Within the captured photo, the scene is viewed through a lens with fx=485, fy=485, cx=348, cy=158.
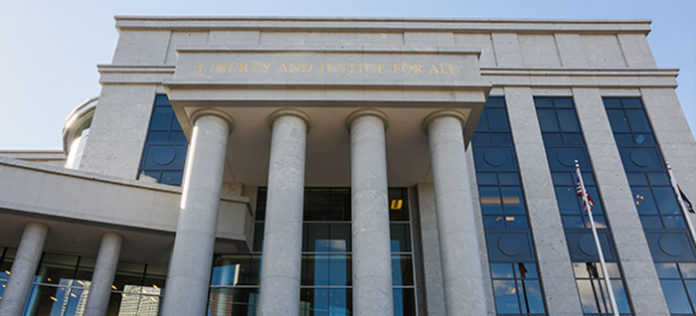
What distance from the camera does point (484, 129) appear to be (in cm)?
2644

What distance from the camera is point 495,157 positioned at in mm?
25609

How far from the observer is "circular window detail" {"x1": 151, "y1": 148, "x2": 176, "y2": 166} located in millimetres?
25141

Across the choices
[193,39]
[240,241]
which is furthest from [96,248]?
[193,39]

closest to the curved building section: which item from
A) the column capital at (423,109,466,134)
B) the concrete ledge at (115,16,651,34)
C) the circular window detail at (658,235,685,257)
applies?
the concrete ledge at (115,16,651,34)

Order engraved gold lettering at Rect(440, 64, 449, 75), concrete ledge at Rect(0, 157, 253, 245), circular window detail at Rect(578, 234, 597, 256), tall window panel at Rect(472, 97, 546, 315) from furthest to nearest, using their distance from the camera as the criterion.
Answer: circular window detail at Rect(578, 234, 597, 256), tall window panel at Rect(472, 97, 546, 315), engraved gold lettering at Rect(440, 64, 449, 75), concrete ledge at Rect(0, 157, 253, 245)

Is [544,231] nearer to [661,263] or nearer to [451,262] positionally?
[661,263]

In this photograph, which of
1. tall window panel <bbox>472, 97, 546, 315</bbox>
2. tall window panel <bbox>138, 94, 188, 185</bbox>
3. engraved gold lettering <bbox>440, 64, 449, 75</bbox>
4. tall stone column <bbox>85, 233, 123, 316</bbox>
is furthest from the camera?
tall window panel <bbox>138, 94, 188, 185</bbox>

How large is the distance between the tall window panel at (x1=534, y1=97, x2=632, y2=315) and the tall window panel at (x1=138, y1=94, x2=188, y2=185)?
63.5ft

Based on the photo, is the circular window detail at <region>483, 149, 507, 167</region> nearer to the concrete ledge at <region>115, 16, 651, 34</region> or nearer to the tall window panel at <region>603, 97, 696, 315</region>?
the tall window panel at <region>603, 97, 696, 315</region>

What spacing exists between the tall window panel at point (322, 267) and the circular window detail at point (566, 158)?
27.4 ft

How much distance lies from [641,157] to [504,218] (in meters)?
8.58

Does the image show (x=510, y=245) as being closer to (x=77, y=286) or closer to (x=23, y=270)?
(x=77, y=286)

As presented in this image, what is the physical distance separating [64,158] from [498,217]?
2993 cm

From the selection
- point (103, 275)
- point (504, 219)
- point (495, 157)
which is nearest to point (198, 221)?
point (103, 275)
